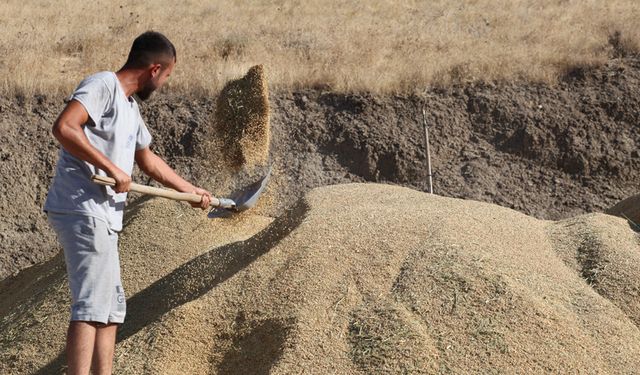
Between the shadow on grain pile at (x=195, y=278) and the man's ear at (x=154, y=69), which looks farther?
the shadow on grain pile at (x=195, y=278)

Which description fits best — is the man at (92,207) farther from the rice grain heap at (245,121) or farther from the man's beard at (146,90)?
the rice grain heap at (245,121)

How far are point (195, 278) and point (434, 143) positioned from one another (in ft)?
20.0

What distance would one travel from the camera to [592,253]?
195 inches

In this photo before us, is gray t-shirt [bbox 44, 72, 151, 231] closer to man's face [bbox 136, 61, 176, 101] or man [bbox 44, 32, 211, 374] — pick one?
man [bbox 44, 32, 211, 374]

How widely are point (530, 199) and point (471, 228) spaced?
546cm

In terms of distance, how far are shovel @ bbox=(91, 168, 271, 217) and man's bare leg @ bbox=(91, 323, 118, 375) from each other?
0.60m

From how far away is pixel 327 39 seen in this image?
12930 mm

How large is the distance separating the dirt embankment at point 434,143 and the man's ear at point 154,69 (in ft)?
18.5

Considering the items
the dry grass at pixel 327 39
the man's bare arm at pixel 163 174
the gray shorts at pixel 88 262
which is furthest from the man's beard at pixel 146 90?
the dry grass at pixel 327 39

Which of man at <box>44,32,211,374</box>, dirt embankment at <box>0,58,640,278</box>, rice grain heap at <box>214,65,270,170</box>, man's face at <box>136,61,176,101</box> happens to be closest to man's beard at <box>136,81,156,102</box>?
man's face at <box>136,61,176,101</box>

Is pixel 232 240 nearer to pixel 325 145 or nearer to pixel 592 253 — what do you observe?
pixel 592 253

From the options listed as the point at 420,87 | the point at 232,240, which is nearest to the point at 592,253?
the point at 232,240

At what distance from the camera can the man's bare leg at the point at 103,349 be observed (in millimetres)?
3664

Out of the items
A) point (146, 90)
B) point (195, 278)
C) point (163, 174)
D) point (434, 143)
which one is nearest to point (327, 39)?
point (434, 143)
